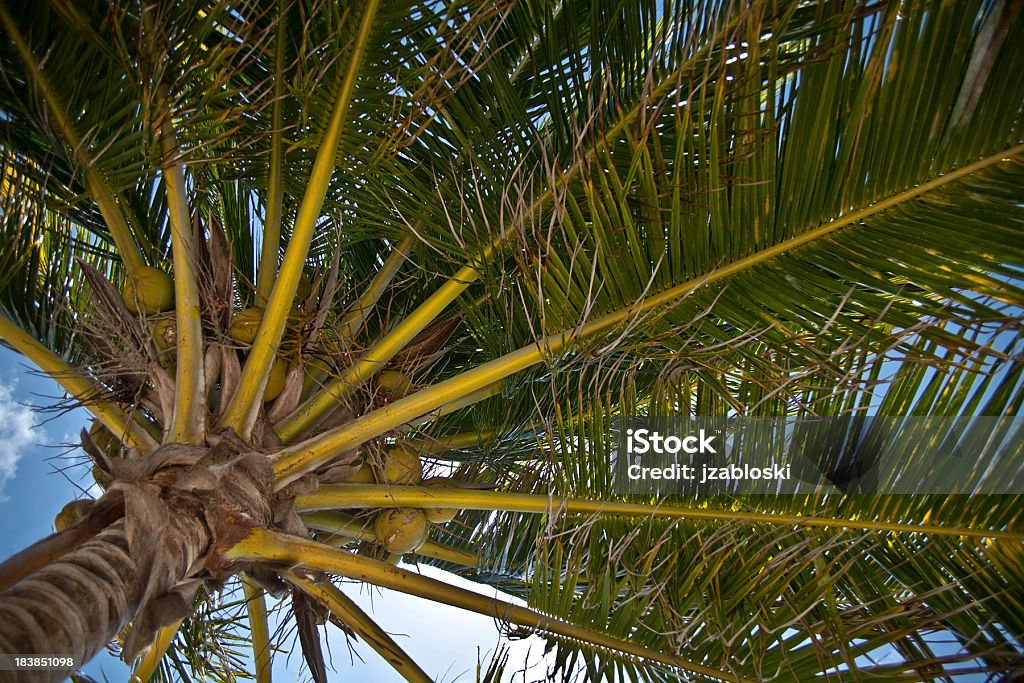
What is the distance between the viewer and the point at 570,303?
211 cm

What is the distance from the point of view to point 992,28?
5.23ft

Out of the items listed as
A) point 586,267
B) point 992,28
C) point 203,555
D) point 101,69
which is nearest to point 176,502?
point 203,555

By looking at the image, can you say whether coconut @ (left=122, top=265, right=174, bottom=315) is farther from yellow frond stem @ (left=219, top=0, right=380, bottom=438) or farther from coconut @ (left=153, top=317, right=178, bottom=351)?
yellow frond stem @ (left=219, top=0, right=380, bottom=438)

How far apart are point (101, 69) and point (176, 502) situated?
1544 millimetres

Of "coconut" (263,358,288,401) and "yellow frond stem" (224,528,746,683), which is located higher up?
"coconut" (263,358,288,401)

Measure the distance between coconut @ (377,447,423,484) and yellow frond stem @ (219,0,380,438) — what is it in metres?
0.51

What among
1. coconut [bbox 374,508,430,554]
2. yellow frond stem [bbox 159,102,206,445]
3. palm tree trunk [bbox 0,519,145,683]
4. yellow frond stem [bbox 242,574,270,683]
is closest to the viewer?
palm tree trunk [bbox 0,519,145,683]

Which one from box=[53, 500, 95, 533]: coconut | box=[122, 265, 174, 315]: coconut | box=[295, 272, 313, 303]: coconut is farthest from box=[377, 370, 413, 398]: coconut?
box=[53, 500, 95, 533]: coconut

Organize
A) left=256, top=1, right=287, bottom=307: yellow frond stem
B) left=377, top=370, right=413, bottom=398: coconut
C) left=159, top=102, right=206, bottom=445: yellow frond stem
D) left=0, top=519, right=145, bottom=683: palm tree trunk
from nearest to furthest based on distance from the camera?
left=0, top=519, right=145, bottom=683: palm tree trunk, left=159, top=102, right=206, bottom=445: yellow frond stem, left=256, top=1, right=287, bottom=307: yellow frond stem, left=377, top=370, right=413, bottom=398: coconut

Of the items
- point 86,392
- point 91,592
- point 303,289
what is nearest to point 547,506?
point 91,592

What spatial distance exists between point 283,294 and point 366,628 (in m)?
1.12

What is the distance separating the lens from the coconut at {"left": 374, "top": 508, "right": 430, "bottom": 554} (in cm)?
244

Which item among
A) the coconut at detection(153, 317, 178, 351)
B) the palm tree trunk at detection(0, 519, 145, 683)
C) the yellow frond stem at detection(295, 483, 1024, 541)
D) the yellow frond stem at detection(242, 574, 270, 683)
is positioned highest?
the coconut at detection(153, 317, 178, 351)

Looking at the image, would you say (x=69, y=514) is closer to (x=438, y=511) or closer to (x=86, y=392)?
(x=86, y=392)
